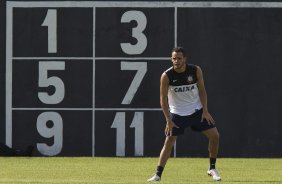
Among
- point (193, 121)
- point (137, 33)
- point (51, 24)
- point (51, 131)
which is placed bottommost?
point (51, 131)

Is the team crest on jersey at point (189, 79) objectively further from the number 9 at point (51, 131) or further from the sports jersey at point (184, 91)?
the number 9 at point (51, 131)

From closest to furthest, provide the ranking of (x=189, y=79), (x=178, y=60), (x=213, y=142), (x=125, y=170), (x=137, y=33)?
(x=178, y=60)
(x=189, y=79)
(x=213, y=142)
(x=125, y=170)
(x=137, y=33)

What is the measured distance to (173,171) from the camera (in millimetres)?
15727

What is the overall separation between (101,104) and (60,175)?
4.64 metres

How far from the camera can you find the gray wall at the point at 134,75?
1911 centimetres

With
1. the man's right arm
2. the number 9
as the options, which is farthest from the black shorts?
the number 9

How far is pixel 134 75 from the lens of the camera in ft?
63.0

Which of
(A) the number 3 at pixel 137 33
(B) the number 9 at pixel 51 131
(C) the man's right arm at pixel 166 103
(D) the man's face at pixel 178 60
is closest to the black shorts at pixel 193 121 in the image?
(C) the man's right arm at pixel 166 103

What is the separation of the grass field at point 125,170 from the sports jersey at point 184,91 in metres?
0.89

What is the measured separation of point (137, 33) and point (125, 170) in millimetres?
3929

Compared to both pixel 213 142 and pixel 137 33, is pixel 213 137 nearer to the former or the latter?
pixel 213 142

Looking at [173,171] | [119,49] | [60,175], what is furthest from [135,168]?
[119,49]

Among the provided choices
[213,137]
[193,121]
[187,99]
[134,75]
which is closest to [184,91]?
[187,99]

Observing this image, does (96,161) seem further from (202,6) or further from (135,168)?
(202,6)
